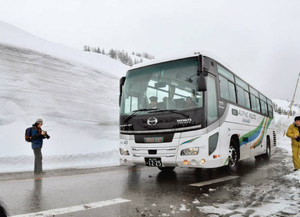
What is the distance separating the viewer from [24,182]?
692 cm

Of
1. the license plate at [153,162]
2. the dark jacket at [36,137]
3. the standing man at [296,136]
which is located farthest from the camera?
the dark jacket at [36,137]

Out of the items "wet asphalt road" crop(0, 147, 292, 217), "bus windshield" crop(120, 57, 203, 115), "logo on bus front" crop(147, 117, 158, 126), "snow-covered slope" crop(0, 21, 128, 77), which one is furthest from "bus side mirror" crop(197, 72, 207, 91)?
"snow-covered slope" crop(0, 21, 128, 77)

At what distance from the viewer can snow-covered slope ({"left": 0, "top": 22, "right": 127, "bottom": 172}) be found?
1229cm

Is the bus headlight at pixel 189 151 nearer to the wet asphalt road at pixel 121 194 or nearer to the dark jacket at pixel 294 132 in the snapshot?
the wet asphalt road at pixel 121 194

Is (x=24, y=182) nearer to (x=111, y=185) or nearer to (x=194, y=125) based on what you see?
(x=111, y=185)

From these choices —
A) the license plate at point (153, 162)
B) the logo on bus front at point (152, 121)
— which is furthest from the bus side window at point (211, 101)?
the license plate at point (153, 162)

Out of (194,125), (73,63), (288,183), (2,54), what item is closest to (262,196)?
(288,183)

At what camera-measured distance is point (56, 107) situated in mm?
21578

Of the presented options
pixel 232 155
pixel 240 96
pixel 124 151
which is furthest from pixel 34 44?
pixel 232 155

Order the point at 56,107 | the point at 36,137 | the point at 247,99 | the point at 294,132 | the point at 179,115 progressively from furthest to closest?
1. the point at 56,107
2. the point at 247,99
3. the point at 36,137
4. the point at 294,132
5. the point at 179,115

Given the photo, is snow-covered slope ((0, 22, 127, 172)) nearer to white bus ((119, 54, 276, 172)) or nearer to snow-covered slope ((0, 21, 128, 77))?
snow-covered slope ((0, 21, 128, 77))

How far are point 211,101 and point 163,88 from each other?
1.29 metres

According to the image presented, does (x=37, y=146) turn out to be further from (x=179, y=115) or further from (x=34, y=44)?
(x=34, y=44)

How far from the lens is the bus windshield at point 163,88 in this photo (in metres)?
6.55
